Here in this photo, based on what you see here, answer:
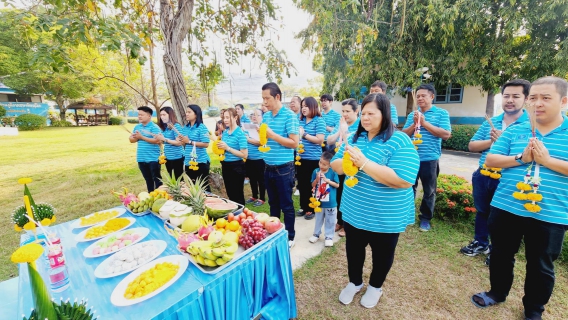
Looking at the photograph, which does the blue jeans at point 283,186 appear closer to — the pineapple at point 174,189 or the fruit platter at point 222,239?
the fruit platter at point 222,239

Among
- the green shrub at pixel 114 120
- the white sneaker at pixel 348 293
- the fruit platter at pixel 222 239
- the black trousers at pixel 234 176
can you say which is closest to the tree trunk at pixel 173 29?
the black trousers at pixel 234 176

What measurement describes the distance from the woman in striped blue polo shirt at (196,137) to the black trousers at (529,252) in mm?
3580

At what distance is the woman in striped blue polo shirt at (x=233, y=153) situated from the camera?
12.2 ft

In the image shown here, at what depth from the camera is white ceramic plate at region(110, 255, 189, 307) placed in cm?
135

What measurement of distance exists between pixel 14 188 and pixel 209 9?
708cm

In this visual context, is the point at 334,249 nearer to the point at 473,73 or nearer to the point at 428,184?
the point at 428,184

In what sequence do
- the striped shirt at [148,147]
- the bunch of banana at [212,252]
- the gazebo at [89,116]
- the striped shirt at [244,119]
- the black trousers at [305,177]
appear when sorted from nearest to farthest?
1. the bunch of banana at [212,252]
2. the black trousers at [305,177]
3. the striped shirt at [148,147]
4. the striped shirt at [244,119]
5. the gazebo at [89,116]

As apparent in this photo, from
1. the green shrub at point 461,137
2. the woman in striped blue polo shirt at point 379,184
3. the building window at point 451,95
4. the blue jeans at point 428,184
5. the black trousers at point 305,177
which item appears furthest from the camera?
the building window at point 451,95

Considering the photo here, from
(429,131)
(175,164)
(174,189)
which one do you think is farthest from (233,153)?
(429,131)

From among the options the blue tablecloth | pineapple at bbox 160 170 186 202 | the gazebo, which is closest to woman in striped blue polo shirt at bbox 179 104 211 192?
pineapple at bbox 160 170 186 202

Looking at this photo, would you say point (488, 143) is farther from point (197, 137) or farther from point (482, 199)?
point (197, 137)

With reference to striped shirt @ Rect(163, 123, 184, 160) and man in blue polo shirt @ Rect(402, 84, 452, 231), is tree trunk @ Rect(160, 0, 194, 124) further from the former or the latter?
man in blue polo shirt @ Rect(402, 84, 452, 231)

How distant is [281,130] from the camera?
2.95 metres

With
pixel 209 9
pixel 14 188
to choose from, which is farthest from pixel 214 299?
pixel 14 188
